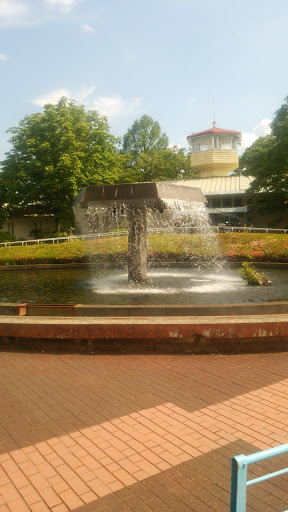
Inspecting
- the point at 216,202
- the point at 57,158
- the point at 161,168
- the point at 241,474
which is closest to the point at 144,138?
the point at 161,168

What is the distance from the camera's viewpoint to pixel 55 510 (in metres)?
3.17

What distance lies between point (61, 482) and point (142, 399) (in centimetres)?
171

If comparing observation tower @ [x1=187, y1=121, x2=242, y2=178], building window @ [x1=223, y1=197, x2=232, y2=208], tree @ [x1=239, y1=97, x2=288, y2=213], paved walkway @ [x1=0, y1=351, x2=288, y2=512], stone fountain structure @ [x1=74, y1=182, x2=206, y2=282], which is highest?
observation tower @ [x1=187, y1=121, x2=242, y2=178]

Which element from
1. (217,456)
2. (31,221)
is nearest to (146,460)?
(217,456)

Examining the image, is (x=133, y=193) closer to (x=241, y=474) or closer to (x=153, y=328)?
(x=153, y=328)

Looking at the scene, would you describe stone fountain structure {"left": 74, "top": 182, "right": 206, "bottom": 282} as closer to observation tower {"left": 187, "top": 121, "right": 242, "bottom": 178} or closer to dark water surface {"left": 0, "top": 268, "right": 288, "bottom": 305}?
dark water surface {"left": 0, "top": 268, "right": 288, "bottom": 305}

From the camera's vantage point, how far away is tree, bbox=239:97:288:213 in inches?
1309

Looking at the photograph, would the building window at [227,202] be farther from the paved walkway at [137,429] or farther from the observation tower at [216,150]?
the paved walkway at [137,429]

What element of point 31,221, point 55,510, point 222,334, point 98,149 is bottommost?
point 55,510

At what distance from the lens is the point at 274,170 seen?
3500 cm

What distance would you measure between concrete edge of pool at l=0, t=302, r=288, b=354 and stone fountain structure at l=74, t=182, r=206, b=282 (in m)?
4.83

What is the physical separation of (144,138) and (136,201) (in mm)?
55381

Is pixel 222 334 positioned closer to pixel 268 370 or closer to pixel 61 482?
pixel 268 370

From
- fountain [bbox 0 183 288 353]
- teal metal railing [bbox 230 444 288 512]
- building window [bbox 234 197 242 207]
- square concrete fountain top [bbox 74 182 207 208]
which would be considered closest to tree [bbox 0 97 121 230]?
building window [bbox 234 197 242 207]
